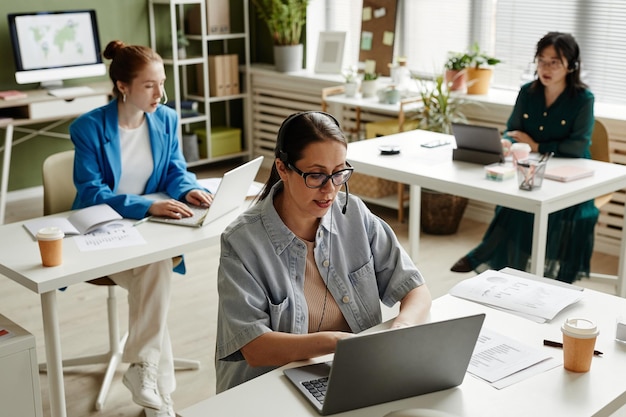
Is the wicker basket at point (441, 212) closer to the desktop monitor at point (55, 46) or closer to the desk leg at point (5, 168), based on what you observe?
the desktop monitor at point (55, 46)

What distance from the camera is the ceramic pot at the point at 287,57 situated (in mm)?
5984

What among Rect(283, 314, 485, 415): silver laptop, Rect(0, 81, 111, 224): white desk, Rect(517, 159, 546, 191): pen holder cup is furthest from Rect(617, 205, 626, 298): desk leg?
Rect(0, 81, 111, 224): white desk

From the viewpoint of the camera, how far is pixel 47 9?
A: 5309 millimetres

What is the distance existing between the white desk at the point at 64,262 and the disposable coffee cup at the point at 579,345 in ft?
4.27

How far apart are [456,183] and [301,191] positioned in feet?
4.86

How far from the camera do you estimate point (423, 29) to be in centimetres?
555

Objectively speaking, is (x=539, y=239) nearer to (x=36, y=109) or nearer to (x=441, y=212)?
(x=441, y=212)

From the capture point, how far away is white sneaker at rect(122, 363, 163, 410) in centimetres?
277

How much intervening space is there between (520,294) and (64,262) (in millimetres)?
1307

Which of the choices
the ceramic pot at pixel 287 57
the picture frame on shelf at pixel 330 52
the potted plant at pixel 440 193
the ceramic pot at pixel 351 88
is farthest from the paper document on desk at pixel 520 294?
the ceramic pot at pixel 287 57

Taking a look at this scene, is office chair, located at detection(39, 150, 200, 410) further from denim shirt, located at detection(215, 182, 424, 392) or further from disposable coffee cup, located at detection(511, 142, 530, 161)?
disposable coffee cup, located at detection(511, 142, 530, 161)

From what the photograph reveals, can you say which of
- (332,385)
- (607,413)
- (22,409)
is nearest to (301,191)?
(332,385)

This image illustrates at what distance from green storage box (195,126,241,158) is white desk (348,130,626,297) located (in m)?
2.47

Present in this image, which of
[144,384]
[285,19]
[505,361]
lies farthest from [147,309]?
[285,19]
